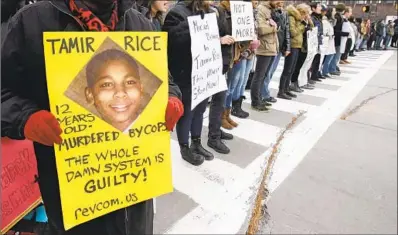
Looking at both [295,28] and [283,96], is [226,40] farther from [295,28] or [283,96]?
[283,96]

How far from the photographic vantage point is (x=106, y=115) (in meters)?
1.29

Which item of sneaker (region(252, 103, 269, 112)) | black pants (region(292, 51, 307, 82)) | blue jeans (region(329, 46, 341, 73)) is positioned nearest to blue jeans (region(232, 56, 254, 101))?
sneaker (region(252, 103, 269, 112))

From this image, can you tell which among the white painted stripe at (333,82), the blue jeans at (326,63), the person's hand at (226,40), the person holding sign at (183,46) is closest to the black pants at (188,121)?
the person holding sign at (183,46)

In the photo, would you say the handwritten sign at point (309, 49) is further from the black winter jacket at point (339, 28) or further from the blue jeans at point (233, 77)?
the blue jeans at point (233, 77)

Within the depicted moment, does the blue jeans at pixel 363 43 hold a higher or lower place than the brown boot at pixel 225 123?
higher

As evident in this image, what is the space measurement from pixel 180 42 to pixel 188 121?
78 cm

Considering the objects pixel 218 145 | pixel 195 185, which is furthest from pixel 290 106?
pixel 195 185

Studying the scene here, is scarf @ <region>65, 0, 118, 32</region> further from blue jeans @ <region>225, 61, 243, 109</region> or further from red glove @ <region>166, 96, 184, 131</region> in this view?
blue jeans @ <region>225, 61, 243, 109</region>

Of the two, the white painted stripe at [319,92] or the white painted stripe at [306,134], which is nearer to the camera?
the white painted stripe at [306,134]

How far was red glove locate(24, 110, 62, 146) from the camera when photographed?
3.86ft

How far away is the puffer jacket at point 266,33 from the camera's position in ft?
15.5

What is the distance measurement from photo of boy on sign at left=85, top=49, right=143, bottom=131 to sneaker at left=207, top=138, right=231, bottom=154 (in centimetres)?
248

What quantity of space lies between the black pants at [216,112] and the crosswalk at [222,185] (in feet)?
0.86

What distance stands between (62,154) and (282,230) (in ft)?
5.84
